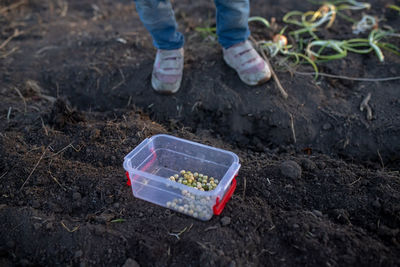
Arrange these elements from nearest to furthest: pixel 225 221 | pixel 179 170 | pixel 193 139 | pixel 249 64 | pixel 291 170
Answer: pixel 225 221
pixel 291 170
pixel 179 170
pixel 193 139
pixel 249 64

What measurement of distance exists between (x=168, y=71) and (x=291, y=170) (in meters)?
1.20

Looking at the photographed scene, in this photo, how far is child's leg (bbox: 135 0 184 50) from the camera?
2.26 meters

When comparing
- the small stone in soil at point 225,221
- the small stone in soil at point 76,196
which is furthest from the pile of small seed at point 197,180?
the small stone in soil at point 76,196

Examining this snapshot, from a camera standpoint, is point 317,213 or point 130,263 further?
point 317,213

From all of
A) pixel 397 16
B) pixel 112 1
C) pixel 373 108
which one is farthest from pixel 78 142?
pixel 397 16

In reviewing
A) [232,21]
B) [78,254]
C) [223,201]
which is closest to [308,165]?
[223,201]

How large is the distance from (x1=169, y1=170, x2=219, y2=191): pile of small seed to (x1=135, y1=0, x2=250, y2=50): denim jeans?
1045 millimetres

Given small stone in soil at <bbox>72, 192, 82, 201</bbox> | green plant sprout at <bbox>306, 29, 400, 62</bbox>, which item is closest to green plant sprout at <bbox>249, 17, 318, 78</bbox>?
green plant sprout at <bbox>306, 29, 400, 62</bbox>

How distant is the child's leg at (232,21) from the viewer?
7.59 feet

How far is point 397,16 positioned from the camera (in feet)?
10.6

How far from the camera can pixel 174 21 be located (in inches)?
95.3

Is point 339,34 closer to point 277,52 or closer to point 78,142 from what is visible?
point 277,52

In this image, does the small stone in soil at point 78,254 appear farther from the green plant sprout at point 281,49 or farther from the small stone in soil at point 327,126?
the green plant sprout at point 281,49

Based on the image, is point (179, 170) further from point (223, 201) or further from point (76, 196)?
point (76, 196)
